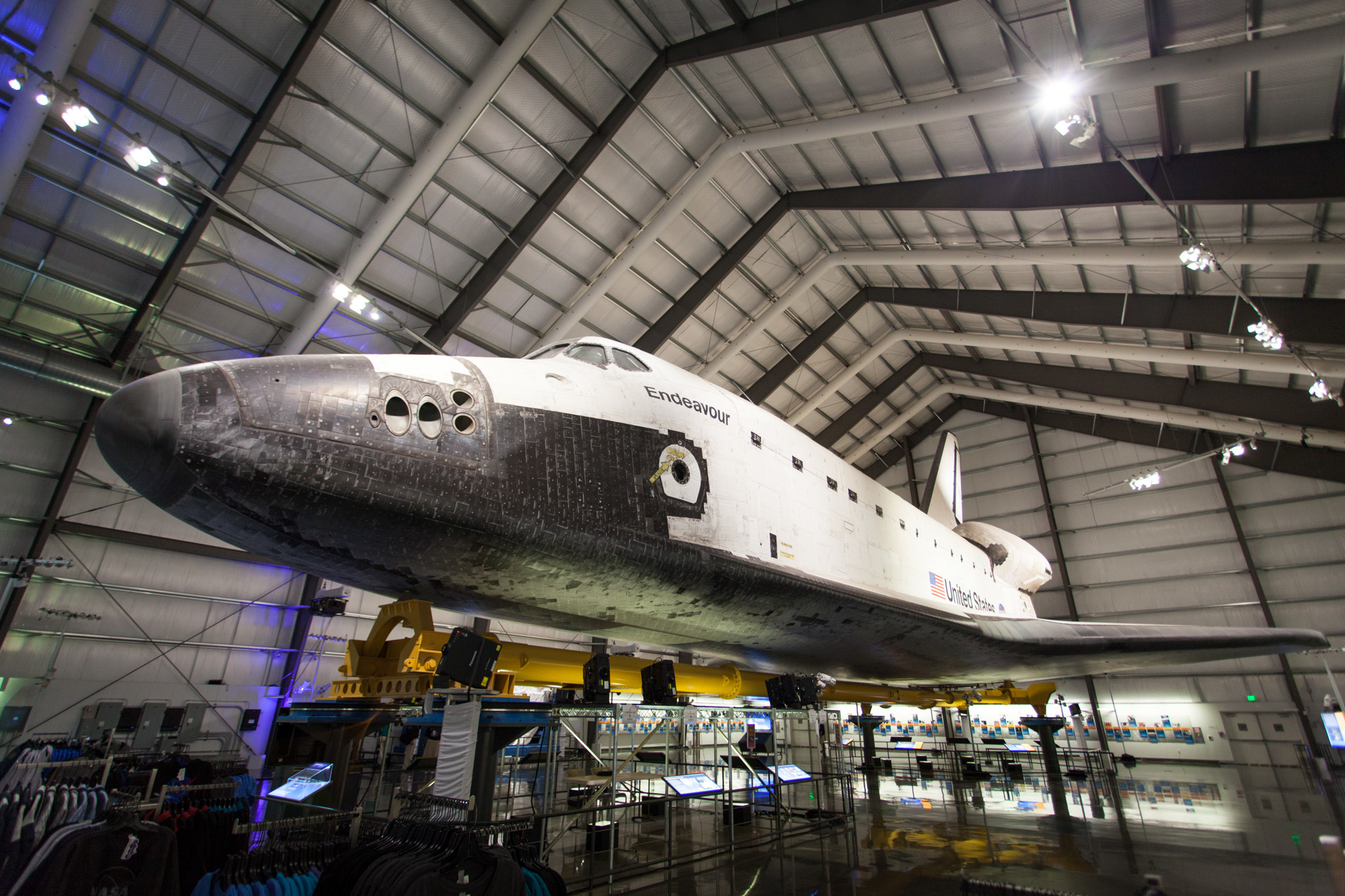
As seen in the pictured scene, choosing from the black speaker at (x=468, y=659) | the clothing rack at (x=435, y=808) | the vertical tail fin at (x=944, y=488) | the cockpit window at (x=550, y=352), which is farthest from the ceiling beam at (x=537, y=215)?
the clothing rack at (x=435, y=808)

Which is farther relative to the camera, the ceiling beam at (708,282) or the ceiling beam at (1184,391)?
the ceiling beam at (1184,391)

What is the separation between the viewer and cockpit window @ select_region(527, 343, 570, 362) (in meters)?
3.62

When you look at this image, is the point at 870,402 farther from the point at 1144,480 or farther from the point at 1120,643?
the point at 1120,643

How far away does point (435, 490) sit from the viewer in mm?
2482

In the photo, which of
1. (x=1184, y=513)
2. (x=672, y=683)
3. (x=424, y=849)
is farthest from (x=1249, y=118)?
(x=1184, y=513)

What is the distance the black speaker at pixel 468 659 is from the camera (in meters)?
3.17

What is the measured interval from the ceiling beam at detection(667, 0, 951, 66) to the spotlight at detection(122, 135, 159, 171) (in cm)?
758

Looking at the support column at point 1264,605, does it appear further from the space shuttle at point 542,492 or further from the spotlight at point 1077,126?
the space shuttle at point 542,492

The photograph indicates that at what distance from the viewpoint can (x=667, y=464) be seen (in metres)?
3.42

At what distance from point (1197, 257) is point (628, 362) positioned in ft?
30.9

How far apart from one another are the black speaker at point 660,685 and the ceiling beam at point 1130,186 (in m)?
9.60

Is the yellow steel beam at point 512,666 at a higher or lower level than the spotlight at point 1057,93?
lower

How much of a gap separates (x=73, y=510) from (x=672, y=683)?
1308 centimetres

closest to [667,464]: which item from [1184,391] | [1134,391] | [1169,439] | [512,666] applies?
[512,666]
